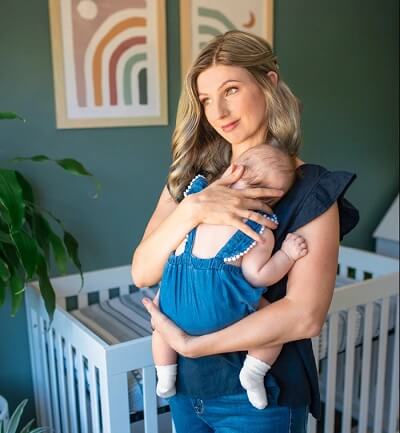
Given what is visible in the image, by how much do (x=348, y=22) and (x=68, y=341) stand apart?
200cm

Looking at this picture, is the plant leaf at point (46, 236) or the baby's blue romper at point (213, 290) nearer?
the baby's blue romper at point (213, 290)

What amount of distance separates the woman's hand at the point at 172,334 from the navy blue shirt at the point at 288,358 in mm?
65

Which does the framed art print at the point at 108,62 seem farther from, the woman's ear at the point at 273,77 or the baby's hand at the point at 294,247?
the baby's hand at the point at 294,247

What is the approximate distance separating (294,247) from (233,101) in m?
0.33

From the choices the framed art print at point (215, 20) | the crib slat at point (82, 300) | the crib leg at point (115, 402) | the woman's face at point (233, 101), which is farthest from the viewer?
the framed art print at point (215, 20)

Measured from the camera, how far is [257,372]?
992mm

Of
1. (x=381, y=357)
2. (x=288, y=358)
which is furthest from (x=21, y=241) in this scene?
(x=381, y=357)

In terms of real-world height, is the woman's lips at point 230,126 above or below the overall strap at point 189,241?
above

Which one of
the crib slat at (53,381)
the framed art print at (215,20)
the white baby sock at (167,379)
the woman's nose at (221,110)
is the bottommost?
the crib slat at (53,381)

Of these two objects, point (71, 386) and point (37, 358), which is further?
point (37, 358)

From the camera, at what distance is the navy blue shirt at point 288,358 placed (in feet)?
3.34

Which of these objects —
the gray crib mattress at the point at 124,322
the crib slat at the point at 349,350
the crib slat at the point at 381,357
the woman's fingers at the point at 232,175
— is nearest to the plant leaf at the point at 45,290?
the gray crib mattress at the point at 124,322

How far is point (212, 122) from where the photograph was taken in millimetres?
1103

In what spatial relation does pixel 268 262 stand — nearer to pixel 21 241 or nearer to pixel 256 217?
pixel 256 217
